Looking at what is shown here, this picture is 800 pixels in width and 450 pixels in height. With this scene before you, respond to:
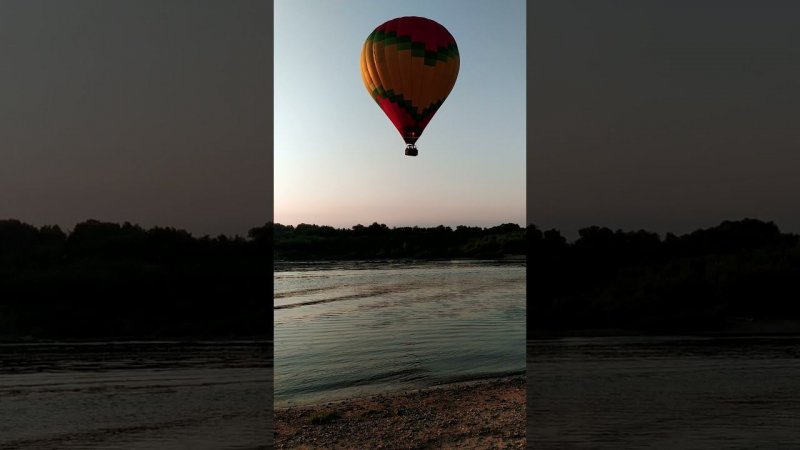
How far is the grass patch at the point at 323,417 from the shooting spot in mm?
16359

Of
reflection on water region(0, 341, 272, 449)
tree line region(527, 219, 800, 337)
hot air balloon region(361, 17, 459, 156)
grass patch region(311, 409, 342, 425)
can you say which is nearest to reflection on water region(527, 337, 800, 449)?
tree line region(527, 219, 800, 337)

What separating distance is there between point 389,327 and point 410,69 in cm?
1158

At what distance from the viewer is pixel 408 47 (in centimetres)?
1380

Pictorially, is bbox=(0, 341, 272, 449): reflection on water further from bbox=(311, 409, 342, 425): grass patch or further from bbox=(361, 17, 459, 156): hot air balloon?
bbox=(361, 17, 459, 156): hot air balloon

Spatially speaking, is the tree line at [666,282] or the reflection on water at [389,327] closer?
the tree line at [666,282]

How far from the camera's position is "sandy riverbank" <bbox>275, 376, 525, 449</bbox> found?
13102 millimetres

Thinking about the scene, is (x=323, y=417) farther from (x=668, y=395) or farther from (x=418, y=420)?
(x=668, y=395)

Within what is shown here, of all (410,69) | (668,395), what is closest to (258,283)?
(410,69)

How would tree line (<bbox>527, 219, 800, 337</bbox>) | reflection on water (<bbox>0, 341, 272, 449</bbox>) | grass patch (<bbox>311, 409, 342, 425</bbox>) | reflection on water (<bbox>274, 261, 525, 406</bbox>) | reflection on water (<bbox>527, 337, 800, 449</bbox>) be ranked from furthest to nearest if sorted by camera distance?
reflection on water (<bbox>274, 261, 525, 406</bbox>)
grass patch (<bbox>311, 409, 342, 425</bbox>)
tree line (<bbox>527, 219, 800, 337</bbox>)
reflection on water (<bbox>0, 341, 272, 449</bbox>)
reflection on water (<bbox>527, 337, 800, 449</bbox>)

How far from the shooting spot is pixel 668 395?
9.89 m

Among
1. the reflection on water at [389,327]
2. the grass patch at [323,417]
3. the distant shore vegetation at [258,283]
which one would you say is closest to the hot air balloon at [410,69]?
the distant shore vegetation at [258,283]

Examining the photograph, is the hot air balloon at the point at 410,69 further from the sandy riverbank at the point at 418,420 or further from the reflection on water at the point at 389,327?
the reflection on water at the point at 389,327

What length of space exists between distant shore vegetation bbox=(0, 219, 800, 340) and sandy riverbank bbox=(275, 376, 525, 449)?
6.93 feet

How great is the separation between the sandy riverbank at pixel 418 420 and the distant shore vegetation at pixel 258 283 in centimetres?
211
